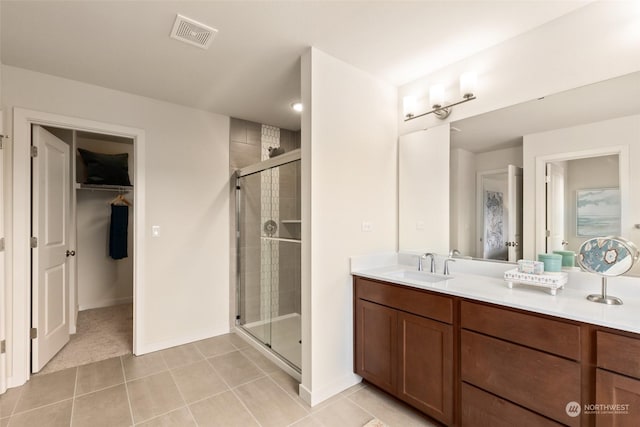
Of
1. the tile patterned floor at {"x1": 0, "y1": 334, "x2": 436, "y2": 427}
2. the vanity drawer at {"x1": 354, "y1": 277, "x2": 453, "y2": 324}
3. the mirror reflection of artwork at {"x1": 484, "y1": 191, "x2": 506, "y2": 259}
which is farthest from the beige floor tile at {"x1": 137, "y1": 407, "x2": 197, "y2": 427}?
the mirror reflection of artwork at {"x1": 484, "y1": 191, "x2": 506, "y2": 259}

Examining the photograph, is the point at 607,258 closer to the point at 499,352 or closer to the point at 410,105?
the point at 499,352

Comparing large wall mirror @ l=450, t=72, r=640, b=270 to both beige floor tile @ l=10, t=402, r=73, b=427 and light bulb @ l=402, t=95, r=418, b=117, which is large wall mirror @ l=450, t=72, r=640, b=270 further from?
beige floor tile @ l=10, t=402, r=73, b=427

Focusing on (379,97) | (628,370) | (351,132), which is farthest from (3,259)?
(628,370)

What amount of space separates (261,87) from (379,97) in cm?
105

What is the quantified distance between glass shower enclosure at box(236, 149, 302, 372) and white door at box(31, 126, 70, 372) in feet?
5.44

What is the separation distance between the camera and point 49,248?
2.61 metres

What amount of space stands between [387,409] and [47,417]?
2.21m

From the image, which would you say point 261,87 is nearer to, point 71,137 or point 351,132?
point 351,132

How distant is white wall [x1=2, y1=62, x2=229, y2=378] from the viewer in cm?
270

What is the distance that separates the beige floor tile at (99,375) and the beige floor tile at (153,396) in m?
0.18

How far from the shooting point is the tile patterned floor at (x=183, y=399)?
1.85 metres

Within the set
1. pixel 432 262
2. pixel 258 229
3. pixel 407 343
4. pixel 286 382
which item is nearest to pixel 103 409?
pixel 286 382

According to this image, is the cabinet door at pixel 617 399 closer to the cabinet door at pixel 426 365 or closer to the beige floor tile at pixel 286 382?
the cabinet door at pixel 426 365

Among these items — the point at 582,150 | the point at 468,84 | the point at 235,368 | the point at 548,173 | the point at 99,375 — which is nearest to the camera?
the point at 582,150
